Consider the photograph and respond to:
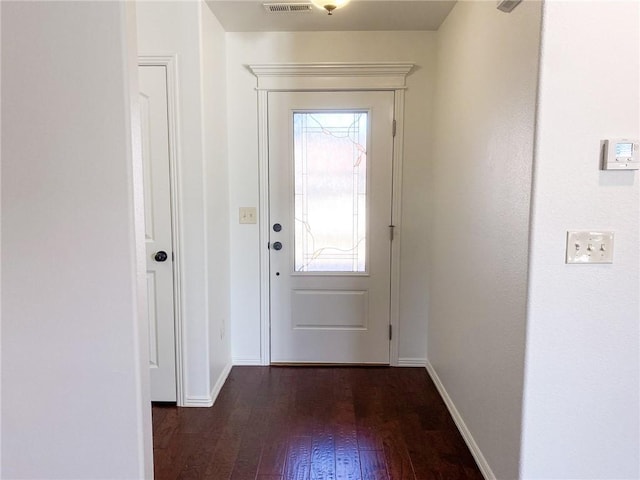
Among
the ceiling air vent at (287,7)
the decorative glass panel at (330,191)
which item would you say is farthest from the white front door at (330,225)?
the ceiling air vent at (287,7)

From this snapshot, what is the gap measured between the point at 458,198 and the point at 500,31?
0.88 meters

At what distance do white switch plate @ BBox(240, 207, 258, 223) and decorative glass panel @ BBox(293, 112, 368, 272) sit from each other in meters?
0.30

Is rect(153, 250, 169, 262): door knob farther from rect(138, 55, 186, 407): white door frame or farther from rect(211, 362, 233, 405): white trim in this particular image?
rect(211, 362, 233, 405): white trim

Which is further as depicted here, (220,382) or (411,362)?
(411,362)

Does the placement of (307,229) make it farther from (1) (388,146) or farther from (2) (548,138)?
(2) (548,138)

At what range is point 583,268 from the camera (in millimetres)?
1482

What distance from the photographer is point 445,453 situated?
81.7 inches

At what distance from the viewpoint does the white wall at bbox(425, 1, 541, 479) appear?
62.0 inches

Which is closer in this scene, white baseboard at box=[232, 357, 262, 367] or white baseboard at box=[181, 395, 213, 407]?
white baseboard at box=[181, 395, 213, 407]

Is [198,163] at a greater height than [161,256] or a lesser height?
A: greater

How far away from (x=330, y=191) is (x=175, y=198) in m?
1.09

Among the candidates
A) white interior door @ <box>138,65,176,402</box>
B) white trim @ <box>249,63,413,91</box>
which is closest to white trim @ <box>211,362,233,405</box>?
white interior door @ <box>138,65,176,402</box>

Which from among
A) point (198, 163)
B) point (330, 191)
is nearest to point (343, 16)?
point (330, 191)

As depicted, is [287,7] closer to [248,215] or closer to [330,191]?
[330,191]
